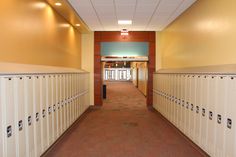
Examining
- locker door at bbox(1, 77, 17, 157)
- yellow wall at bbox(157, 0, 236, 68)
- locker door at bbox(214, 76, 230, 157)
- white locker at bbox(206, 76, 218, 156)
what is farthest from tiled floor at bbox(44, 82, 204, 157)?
yellow wall at bbox(157, 0, 236, 68)

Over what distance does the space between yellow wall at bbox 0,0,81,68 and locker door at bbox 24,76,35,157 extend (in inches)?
20.7

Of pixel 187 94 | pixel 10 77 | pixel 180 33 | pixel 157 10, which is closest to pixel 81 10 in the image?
pixel 157 10

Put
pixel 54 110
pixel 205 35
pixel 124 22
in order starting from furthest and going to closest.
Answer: pixel 124 22 → pixel 205 35 → pixel 54 110

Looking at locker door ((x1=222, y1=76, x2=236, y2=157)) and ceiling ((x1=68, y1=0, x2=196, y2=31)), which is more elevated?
ceiling ((x1=68, y1=0, x2=196, y2=31))

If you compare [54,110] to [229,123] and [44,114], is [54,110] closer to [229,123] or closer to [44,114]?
[44,114]

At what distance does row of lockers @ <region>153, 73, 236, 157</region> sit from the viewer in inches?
118

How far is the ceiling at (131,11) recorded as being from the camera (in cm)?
523

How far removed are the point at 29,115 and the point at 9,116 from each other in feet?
2.01

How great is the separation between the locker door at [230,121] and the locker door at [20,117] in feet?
8.75

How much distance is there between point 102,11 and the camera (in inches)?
237

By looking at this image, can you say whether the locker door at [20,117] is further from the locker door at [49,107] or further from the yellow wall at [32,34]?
the locker door at [49,107]

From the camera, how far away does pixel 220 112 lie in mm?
3264

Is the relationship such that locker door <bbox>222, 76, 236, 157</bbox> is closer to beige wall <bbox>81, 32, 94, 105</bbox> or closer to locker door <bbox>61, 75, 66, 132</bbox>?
locker door <bbox>61, 75, 66, 132</bbox>

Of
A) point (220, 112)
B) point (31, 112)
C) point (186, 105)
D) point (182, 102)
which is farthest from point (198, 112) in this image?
point (31, 112)
